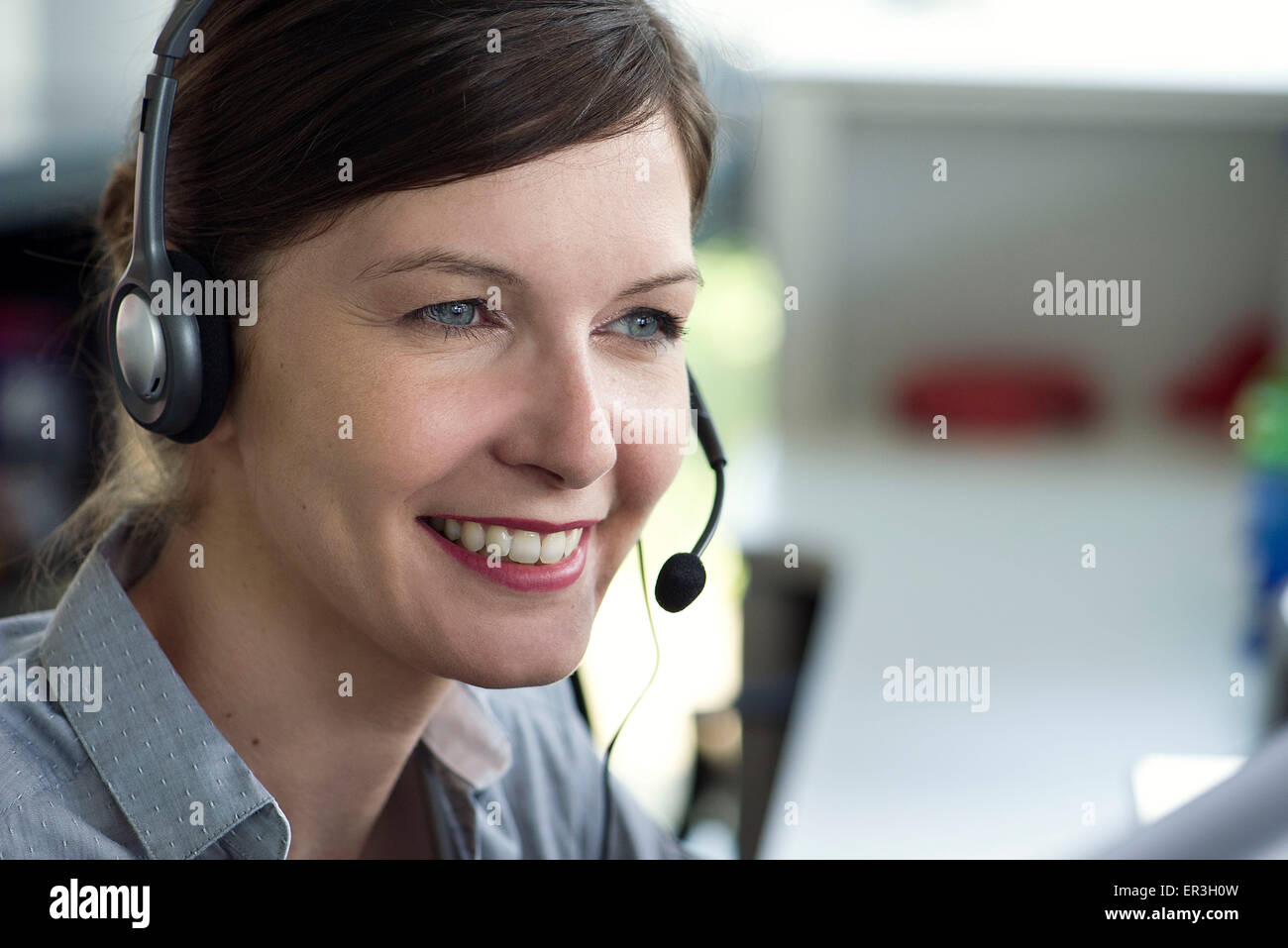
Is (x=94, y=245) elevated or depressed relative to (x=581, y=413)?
elevated

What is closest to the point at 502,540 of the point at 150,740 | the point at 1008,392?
the point at 150,740

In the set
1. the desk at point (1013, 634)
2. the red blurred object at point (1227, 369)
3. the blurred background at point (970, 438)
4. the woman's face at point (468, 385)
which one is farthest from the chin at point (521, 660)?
the red blurred object at point (1227, 369)

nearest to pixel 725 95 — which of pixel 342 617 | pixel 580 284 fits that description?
pixel 580 284

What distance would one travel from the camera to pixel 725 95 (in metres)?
0.72

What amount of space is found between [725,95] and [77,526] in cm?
51

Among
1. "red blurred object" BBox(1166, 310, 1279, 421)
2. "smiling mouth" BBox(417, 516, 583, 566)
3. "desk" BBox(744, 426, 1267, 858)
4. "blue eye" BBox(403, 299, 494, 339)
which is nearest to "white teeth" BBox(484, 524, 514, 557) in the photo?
"smiling mouth" BBox(417, 516, 583, 566)

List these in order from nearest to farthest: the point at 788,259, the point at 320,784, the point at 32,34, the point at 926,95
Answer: the point at 320,784
the point at 32,34
the point at 926,95
the point at 788,259

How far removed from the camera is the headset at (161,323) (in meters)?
0.56

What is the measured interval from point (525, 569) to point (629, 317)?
141 millimetres

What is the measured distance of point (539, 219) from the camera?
533 millimetres

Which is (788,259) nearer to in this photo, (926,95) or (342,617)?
(926,95)

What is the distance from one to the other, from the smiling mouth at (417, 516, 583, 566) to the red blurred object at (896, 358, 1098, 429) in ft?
3.62

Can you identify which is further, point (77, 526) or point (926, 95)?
point (926, 95)
